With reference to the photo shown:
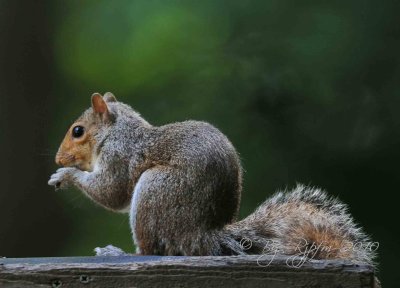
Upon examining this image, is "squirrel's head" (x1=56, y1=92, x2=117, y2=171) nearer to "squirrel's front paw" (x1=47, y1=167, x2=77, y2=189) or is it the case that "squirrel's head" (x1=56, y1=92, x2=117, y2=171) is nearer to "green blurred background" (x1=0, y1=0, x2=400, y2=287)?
"squirrel's front paw" (x1=47, y1=167, x2=77, y2=189)

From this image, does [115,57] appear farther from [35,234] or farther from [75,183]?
[75,183]

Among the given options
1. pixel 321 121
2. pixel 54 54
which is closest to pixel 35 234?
pixel 54 54

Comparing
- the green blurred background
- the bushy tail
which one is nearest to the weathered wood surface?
the bushy tail

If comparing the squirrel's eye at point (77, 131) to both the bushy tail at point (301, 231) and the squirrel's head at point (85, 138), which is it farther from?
the bushy tail at point (301, 231)

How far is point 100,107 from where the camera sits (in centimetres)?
302

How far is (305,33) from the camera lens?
5258 millimetres

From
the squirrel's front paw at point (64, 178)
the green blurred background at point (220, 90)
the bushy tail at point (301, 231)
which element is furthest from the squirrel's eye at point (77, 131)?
the green blurred background at point (220, 90)

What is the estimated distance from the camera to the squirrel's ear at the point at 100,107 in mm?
2996

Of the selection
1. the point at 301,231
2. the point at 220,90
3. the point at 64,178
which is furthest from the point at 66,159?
the point at 220,90

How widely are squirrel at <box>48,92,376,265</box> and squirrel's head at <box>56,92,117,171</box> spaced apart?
0.05 meters

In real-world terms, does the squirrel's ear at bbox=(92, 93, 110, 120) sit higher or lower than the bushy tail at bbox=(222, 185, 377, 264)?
higher

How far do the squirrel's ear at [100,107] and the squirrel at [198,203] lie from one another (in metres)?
0.10

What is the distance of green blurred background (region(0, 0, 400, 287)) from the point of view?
14.0 ft

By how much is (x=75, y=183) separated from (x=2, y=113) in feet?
4.27
